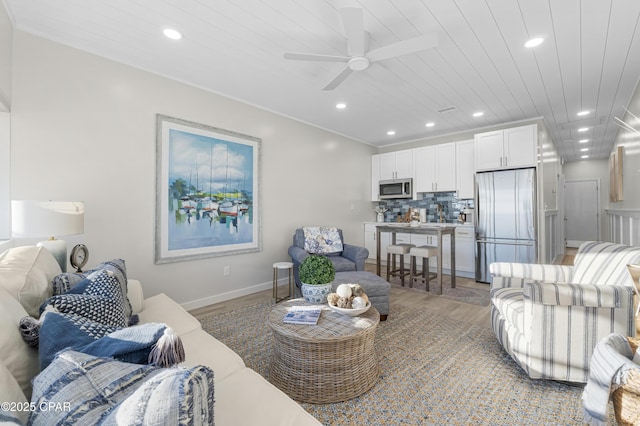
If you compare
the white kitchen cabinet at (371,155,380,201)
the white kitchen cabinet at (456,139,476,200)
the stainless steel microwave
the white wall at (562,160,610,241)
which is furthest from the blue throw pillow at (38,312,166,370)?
the white wall at (562,160,610,241)

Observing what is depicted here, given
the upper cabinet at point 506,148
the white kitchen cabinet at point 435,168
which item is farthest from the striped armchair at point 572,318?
the white kitchen cabinet at point 435,168

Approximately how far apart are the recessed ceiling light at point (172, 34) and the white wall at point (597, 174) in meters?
9.99

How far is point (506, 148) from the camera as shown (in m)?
4.33

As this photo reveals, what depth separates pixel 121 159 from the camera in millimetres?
2799

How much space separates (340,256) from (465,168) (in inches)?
110

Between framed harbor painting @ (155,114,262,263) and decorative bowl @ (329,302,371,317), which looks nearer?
decorative bowl @ (329,302,371,317)

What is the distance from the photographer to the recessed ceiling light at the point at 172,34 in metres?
2.33

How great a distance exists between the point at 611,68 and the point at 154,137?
4.76 meters

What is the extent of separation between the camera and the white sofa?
865 mm

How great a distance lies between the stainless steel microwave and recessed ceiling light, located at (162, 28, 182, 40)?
14.3 ft

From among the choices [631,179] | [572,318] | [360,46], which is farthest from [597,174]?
[360,46]

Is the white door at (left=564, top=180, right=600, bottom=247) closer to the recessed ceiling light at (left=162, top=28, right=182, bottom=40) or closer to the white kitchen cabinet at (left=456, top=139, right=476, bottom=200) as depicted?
the white kitchen cabinet at (left=456, top=139, right=476, bottom=200)

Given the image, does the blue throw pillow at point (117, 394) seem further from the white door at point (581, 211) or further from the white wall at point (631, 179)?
the white door at point (581, 211)

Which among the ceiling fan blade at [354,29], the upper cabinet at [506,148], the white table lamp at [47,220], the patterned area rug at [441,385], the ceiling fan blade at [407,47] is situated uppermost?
the ceiling fan blade at [354,29]
